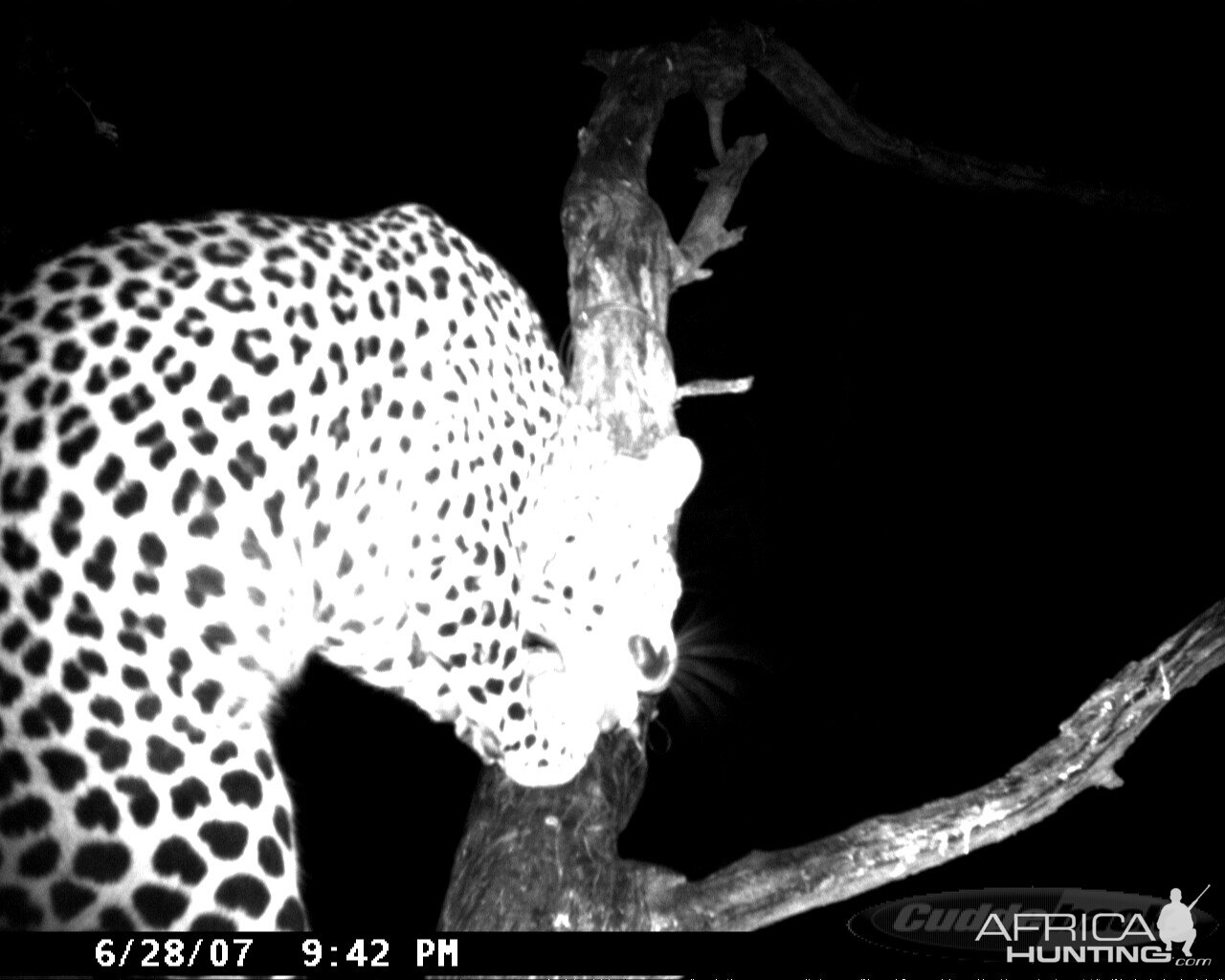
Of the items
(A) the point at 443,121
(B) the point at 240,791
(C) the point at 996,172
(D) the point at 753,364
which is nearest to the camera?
(B) the point at 240,791

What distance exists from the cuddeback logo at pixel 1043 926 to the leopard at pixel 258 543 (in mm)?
673

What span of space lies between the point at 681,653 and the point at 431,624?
1.08 meters

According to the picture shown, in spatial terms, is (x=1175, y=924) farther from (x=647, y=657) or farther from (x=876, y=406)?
(x=876, y=406)

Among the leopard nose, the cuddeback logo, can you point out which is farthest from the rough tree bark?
the leopard nose

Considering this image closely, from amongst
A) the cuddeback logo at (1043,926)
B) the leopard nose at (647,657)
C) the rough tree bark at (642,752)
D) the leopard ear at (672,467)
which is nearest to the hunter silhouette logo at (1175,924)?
the cuddeback logo at (1043,926)

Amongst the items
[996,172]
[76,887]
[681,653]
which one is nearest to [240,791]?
[76,887]

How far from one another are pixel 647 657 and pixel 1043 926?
0.86 m

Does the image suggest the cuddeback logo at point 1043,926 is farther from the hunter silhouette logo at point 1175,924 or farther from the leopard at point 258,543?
the leopard at point 258,543

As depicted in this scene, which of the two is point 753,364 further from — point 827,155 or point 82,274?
point 82,274

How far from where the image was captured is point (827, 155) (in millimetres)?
3297

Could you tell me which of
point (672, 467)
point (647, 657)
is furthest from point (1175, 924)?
point (672, 467)

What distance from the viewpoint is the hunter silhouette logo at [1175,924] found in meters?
1.36

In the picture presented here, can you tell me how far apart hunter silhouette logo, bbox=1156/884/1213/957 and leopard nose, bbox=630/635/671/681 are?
978mm

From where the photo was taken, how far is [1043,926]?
4.78 feet
